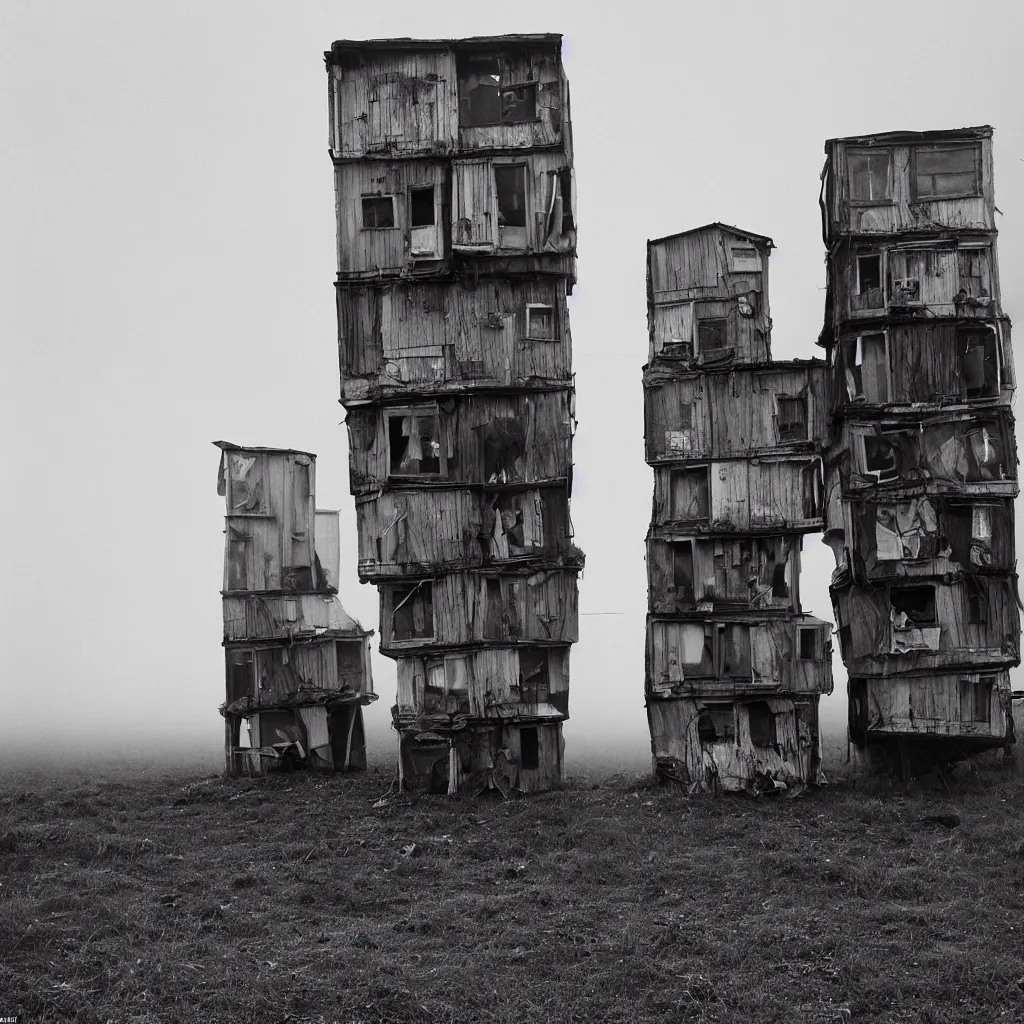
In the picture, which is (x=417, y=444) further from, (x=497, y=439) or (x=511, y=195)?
(x=511, y=195)

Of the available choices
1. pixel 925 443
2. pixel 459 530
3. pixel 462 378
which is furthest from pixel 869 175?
pixel 459 530

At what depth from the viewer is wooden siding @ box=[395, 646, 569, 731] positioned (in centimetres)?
3372

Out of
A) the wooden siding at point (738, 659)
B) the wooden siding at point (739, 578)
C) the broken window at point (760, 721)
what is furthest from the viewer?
the wooden siding at point (739, 578)

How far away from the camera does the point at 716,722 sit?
109ft

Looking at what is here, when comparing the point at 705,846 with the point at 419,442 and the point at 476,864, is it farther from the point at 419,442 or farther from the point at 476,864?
the point at 419,442

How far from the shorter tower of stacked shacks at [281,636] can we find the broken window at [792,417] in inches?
709

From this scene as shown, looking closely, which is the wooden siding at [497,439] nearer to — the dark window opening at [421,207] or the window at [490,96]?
the dark window opening at [421,207]

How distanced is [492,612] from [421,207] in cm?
1335

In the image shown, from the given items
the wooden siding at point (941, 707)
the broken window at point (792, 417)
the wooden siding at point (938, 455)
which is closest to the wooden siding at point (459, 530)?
the broken window at point (792, 417)

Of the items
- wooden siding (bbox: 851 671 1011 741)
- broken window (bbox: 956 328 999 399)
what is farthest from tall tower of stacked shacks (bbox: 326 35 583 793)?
broken window (bbox: 956 328 999 399)

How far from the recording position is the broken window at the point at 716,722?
108 feet

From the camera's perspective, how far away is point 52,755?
174 ft

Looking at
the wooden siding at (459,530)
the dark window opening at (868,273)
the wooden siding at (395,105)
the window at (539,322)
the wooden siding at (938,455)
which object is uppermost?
the wooden siding at (395,105)

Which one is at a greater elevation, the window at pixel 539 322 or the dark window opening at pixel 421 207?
the dark window opening at pixel 421 207
